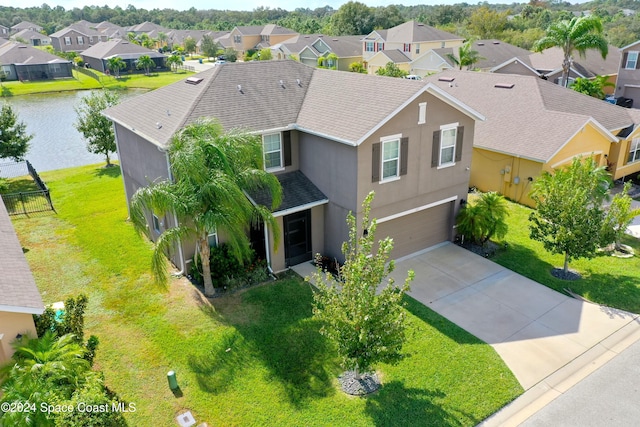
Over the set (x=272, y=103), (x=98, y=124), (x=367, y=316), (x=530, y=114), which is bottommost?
(x=367, y=316)

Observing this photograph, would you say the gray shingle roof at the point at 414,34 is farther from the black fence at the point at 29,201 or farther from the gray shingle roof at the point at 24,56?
the black fence at the point at 29,201

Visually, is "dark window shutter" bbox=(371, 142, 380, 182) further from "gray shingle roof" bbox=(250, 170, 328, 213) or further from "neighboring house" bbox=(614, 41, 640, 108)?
"neighboring house" bbox=(614, 41, 640, 108)

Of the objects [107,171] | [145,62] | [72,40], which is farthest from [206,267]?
[72,40]

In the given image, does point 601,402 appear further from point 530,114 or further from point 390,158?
point 530,114

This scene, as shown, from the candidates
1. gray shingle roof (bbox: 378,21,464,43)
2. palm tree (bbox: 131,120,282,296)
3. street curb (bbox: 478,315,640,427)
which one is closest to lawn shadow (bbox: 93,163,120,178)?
palm tree (bbox: 131,120,282,296)

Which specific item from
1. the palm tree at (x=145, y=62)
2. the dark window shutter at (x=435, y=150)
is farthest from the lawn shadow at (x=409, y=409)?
the palm tree at (x=145, y=62)

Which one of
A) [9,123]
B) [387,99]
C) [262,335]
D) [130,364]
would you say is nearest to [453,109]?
[387,99]
